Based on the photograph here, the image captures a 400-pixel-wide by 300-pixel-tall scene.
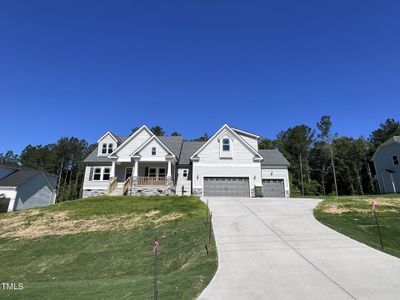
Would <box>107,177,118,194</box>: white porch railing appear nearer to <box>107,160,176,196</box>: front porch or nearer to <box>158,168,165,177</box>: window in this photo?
<box>107,160,176,196</box>: front porch

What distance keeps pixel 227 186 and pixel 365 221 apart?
1389cm

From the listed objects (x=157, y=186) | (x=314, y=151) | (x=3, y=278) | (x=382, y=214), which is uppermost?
(x=314, y=151)

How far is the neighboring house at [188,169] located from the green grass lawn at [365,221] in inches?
404

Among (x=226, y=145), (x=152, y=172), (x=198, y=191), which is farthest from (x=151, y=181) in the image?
(x=226, y=145)

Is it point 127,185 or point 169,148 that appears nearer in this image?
point 127,185

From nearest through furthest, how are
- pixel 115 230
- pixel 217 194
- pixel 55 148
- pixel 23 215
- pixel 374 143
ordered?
pixel 115 230, pixel 23 215, pixel 217 194, pixel 374 143, pixel 55 148

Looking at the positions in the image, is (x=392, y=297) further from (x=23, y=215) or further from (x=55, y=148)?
(x=55, y=148)

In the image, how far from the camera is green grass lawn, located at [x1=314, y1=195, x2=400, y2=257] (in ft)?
33.5

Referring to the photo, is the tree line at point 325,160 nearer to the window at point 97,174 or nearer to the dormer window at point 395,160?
the dormer window at point 395,160

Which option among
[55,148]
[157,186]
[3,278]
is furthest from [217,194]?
[55,148]

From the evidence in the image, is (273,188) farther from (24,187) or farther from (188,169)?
(24,187)

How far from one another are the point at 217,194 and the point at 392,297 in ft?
67.9

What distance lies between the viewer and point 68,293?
256 inches

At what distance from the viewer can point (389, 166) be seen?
33438 millimetres
